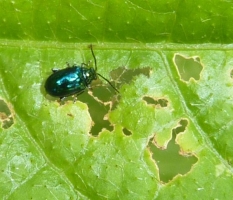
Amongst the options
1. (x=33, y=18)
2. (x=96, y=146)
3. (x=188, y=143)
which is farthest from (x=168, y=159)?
(x=33, y=18)

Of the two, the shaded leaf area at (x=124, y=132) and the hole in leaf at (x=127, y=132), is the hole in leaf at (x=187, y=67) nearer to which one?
the shaded leaf area at (x=124, y=132)

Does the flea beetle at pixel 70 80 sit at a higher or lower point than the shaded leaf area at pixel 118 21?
lower

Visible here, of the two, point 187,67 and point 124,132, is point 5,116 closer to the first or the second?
point 124,132

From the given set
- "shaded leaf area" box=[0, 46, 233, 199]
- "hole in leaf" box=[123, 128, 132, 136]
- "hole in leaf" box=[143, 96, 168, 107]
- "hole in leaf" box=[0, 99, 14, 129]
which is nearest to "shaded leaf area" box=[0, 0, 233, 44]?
"shaded leaf area" box=[0, 46, 233, 199]

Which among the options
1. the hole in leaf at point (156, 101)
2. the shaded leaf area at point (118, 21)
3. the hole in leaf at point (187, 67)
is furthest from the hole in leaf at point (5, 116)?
the hole in leaf at point (187, 67)

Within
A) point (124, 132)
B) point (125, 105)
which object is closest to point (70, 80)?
point (125, 105)

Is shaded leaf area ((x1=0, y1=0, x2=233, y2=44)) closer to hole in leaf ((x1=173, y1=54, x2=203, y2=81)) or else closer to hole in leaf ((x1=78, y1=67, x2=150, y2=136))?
hole in leaf ((x1=173, y1=54, x2=203, y2=81))

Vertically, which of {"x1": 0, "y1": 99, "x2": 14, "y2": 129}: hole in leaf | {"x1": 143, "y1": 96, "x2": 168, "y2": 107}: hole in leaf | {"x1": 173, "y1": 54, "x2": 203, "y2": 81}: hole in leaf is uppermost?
{"x1": 173, "y1": 54, "x2": 203, "y2": 81}: hole in leaf
